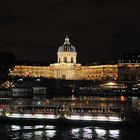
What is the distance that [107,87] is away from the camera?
535 feet

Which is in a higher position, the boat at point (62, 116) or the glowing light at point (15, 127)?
the boat at point (62, 116)

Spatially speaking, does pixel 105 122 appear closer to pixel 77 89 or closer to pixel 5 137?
pixel 5 137

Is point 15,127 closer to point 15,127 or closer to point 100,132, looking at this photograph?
point 15,127

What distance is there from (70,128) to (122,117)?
14.8 ft

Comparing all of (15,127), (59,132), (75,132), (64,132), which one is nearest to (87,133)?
(75,132)

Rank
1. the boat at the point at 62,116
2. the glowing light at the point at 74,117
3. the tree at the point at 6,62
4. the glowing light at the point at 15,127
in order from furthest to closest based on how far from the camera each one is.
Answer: the tree at the point at 6,62 → the glowing light at the point at 74,117 → the boat at the point at 62,116 → the glowing light at the point at 15,127

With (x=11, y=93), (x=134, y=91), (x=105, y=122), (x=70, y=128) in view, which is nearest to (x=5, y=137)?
(x=70, y=128)

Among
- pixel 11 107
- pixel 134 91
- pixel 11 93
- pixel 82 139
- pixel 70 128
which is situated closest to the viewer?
pixel 82 139

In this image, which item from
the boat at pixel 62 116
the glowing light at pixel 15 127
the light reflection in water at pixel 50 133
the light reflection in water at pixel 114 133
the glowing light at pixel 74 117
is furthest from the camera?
the glowing light at pixel 74 117

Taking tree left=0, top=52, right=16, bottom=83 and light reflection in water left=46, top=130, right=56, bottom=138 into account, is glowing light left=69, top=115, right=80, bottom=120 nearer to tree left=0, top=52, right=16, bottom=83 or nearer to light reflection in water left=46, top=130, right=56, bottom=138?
light reflection in water left=46, top=130, right=56, bottom=138

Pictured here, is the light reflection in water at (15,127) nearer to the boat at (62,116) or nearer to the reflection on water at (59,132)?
the reflection on water at (59,132)

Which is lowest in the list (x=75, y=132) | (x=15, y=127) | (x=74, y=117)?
(x=75, y=132)

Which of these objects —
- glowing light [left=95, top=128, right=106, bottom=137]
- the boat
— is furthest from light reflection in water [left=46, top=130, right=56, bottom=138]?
glowing light [left=95, top=128, right=106, bottom=137]

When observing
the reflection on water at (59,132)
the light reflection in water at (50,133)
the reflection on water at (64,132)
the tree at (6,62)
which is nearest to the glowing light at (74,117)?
the reflection on water at (64,132)
